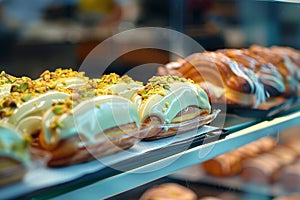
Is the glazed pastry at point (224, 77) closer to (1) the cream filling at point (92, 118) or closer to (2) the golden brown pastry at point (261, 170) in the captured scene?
(1) the cream filling at point (92, 118)

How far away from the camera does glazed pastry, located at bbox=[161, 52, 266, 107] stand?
110cm

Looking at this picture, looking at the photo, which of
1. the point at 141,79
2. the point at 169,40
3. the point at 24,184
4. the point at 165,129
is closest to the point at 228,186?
the point at 169,40

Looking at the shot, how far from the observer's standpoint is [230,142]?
3.09 ft

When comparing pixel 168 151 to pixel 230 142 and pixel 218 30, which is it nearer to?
pixel 230 142

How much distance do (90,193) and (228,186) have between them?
0.99m

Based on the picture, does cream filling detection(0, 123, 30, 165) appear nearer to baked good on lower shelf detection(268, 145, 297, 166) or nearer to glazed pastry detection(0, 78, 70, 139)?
glazed pastry detection(0, 78, 70, 139)

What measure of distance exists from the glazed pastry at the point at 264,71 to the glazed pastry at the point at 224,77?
0.05 m

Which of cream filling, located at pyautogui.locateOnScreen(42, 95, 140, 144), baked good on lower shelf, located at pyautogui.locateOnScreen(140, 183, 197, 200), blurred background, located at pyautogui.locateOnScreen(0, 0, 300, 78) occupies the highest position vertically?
blurred background, located at pyautogui.locateOnScreen(0, 0, 300, 78)

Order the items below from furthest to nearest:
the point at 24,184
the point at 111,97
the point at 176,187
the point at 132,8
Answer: the point at 132,8 < the point at 176,187 < the point at 111,97 < the point at 24,184

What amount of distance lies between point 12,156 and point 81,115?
0.13m

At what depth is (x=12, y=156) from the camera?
1.75 ft

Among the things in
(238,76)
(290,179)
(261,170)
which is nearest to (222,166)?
(261,170)

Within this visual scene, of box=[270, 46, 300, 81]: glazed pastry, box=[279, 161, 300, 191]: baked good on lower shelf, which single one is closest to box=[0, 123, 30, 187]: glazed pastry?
box=[270, 46, 300, 81]: glazed pastry

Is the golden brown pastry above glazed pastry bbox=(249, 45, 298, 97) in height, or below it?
below
